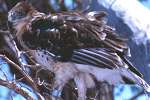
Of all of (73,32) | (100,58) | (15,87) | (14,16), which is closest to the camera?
(15,87)

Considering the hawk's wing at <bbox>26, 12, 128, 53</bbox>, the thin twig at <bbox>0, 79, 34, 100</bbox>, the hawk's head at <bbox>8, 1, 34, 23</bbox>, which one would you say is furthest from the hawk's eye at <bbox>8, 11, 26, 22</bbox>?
the thin twig at <bbox>0, 79, 34, 100</bbox>

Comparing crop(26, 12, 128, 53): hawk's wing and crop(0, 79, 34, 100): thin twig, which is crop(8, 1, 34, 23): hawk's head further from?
crop(0, 79, 34, 100): thin twig

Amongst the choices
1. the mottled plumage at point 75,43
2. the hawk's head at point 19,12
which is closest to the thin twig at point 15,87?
the mottled plumage at point 75,43

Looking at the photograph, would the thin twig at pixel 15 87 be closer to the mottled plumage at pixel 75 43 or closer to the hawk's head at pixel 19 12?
the mottled plumage at pixel 75 43

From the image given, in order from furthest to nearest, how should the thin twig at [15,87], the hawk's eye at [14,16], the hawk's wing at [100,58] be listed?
the hawk's eye at [14,16]
the hawk's wing at [100,58]
the thin twig at [15,87]

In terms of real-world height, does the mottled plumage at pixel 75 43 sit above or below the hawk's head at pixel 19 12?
below

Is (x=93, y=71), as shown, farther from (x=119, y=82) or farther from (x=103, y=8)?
(x=103, y=8)

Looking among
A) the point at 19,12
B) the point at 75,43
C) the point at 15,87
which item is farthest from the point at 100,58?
the point at 19,12

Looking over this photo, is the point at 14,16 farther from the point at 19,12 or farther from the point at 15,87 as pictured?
the point at 15,87

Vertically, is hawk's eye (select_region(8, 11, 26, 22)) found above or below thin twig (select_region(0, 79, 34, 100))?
above
